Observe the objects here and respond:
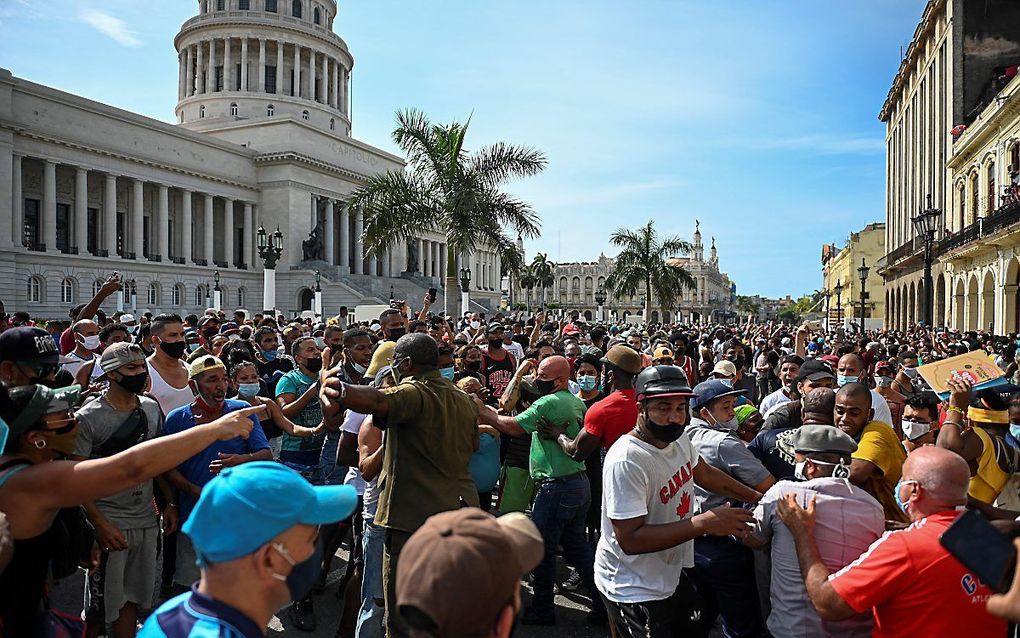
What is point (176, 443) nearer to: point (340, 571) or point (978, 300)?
point (340, 571)

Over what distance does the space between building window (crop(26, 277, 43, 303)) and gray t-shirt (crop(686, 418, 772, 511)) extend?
48.3 m

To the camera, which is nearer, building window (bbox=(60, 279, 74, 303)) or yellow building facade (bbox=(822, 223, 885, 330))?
building window (bbox=(60, 279, 74, 303))

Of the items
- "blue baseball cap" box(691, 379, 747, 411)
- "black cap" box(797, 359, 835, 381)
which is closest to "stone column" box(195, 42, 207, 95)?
"black cap" box(797, 359, 835, 381)

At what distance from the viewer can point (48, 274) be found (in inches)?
1681

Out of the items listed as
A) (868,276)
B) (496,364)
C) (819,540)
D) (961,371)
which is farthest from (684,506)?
(868,276)

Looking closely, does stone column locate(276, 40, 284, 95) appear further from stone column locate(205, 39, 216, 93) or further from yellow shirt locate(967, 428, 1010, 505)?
yellow shirt locate(967, 428, 1010, 505)

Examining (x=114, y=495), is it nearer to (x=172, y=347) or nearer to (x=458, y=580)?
(x=172, y=347)

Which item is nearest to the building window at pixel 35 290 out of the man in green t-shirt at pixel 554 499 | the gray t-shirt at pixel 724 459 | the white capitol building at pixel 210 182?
the white capitol building at pixel 210 182

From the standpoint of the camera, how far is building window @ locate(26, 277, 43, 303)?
41.9 metres

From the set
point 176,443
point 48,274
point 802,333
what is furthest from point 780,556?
point 48,274

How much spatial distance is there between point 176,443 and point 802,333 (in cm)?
965

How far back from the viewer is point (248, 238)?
191ft

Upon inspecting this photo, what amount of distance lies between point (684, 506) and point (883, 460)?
1.25 meters

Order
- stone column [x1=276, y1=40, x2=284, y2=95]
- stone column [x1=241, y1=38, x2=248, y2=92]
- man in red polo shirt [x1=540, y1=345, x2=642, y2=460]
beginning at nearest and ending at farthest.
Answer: man in red polo shirt [x1=540, y1=345, x2=642, y2=460]
stone column [x1=241, y1=38, x2=248, y2=92]
stone column [x1=276, y1=40, x2=284, y2=95]
